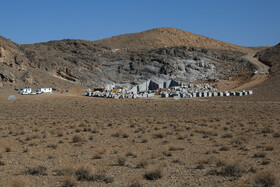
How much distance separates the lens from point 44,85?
64.6 metres

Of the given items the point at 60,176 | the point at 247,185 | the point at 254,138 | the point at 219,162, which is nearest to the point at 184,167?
the point at 219,162

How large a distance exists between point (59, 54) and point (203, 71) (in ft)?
125

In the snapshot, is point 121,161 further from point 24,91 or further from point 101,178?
point 24,91

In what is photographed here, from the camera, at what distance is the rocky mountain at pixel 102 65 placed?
65.8 meters

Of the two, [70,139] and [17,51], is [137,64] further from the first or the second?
[70,139]

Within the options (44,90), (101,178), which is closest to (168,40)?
(44,90)

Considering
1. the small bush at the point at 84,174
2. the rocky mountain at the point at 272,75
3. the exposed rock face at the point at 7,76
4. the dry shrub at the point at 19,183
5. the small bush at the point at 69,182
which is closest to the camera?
the dry shrub at the point at 19,183

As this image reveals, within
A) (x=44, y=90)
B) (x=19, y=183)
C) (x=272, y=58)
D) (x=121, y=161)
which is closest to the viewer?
(x=19, y=183)

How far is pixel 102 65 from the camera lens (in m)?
84.2

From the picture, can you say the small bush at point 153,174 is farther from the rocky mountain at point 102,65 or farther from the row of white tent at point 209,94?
the rocky mountain at point 102,65

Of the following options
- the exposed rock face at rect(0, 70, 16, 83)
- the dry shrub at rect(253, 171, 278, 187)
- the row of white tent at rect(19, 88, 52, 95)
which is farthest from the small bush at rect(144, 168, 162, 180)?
the exposed rock face at rect(0, 70, 16, 83)

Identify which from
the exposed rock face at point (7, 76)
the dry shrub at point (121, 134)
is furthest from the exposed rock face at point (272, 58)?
the dry shrub at point (121, 134)

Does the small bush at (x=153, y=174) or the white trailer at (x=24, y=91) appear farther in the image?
the white trailer at (x=24, y=91)

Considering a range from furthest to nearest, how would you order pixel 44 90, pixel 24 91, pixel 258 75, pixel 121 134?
pixel 258 75 → pixel 44 90 → pixel 24 91 → pixel 121 134
